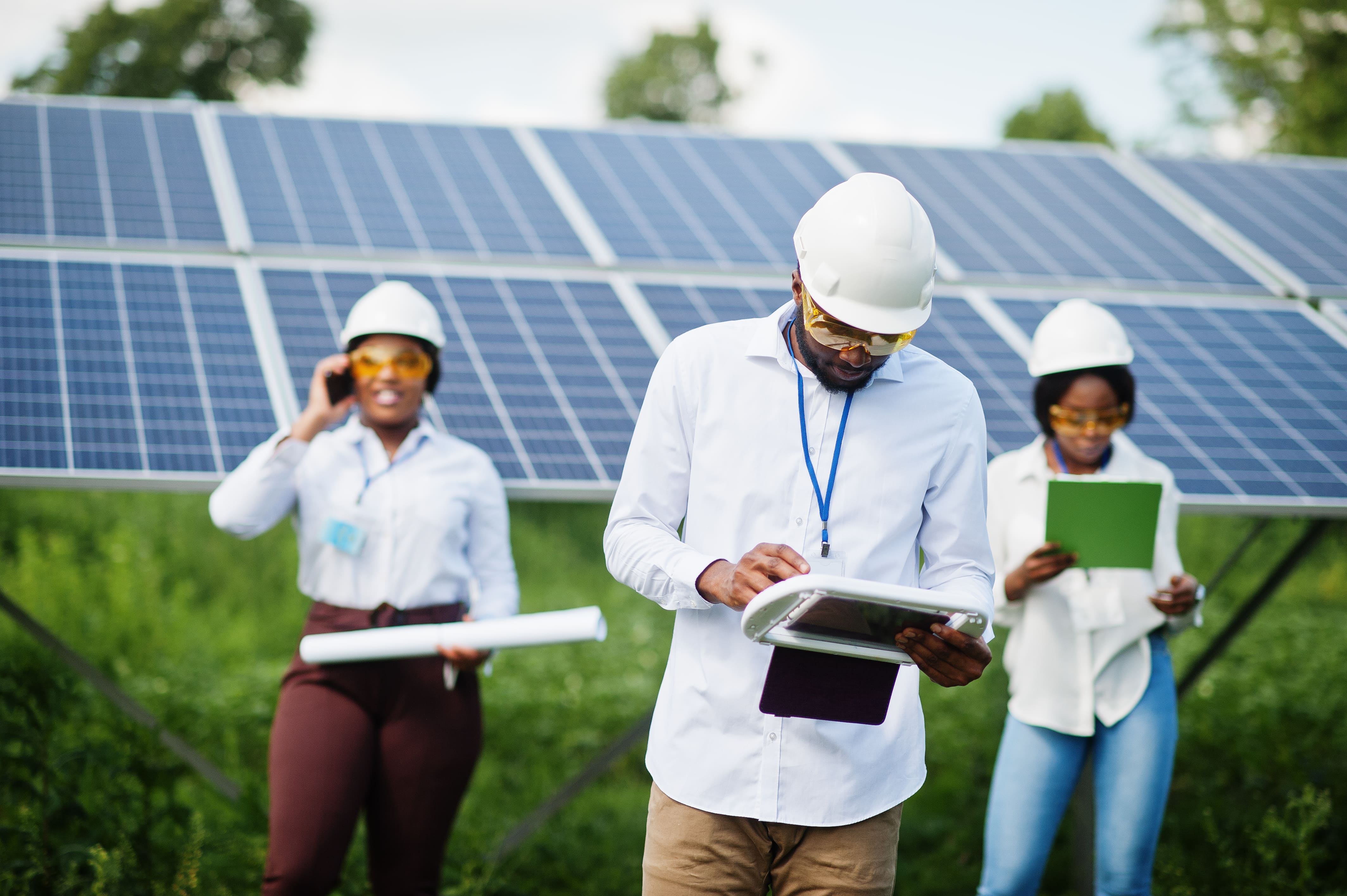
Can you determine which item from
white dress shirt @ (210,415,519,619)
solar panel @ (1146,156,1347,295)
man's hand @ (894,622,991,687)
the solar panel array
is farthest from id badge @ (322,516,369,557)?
solar panel @ (1146,156,1347,295)

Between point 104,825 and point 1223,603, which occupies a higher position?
point 104,825

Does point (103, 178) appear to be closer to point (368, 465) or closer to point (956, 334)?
point (368, 465)

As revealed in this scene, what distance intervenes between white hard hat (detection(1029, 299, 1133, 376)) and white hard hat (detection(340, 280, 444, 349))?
2.14m

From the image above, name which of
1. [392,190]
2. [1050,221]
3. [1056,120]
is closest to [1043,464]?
[1050,221]

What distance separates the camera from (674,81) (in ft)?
130

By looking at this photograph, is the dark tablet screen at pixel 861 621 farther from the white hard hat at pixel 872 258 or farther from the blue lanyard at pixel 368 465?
the blue lanyard at pixel 368 465

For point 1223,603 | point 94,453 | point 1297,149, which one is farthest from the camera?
point 1297,149

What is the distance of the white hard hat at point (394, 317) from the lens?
432 centimetres

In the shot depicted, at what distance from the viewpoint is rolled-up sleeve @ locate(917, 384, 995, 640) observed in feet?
9.46

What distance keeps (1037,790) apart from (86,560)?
427 inches

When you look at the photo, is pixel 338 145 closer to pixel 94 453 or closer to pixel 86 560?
pixel 94 453

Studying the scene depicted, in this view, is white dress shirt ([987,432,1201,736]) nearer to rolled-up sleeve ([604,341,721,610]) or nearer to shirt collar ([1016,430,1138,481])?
shirt collar ([1016,430,1138,481])

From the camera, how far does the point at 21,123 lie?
6.77 meters

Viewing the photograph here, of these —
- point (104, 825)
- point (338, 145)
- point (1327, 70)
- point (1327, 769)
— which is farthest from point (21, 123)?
point (1327, 70)
